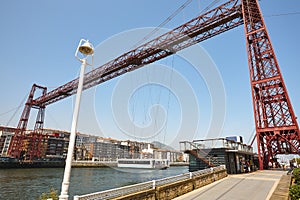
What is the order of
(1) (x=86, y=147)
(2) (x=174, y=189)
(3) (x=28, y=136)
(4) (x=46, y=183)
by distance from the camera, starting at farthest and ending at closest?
(1) (x=86, y=147), (3) (x=28, y=136), (4) (x=46, y=183), (2) (x=174, y=189)

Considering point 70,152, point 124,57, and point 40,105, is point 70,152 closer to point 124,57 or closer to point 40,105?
point 124,57

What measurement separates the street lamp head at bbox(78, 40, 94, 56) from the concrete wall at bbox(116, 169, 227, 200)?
372 cm

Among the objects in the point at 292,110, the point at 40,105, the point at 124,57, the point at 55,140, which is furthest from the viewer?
the point at 55,140

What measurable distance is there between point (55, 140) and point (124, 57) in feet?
195

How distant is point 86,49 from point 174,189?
5.97 metres

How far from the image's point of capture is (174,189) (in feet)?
22.7

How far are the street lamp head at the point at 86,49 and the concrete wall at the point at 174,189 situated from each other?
372 cm

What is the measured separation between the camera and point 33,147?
40.2 m

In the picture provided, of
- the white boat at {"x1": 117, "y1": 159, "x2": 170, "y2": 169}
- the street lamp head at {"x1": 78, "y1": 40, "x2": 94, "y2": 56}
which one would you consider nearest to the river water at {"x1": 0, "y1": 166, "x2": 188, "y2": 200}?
the street lamp head at {"x1": 78, "y1": 40, "x2": 94, "y2": 56}

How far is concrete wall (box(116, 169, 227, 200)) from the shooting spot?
5.36m

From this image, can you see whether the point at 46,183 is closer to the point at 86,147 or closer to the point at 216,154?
the point at 216,154

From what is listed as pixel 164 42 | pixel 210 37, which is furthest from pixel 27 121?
pixel 210 37

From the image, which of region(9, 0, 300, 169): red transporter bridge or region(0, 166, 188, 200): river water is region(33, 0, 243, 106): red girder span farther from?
region(0, 166, 188, 200): river water

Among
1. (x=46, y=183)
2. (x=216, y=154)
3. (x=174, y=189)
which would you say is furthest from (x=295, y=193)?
(x=46, y=183)
